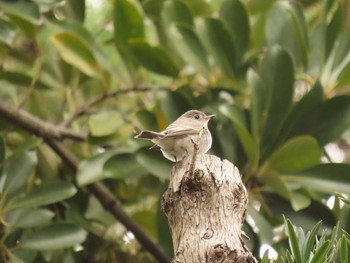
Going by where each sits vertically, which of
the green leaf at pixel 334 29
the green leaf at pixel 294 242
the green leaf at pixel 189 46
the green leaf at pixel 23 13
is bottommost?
the green leaf at pixel 189 46

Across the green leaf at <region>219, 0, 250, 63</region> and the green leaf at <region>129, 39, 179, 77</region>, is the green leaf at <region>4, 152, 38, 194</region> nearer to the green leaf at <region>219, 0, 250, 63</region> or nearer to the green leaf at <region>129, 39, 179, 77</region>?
the green leaf at <region>129, 39, 179, 77</region>

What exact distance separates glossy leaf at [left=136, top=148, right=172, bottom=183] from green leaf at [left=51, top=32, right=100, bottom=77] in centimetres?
61

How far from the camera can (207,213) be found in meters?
2.13

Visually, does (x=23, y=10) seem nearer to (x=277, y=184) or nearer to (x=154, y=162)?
(x=154, y=162)

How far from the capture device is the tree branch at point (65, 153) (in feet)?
12.5

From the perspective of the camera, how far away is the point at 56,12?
4.39 m

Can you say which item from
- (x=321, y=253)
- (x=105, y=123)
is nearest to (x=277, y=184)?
(x=105, y=123)

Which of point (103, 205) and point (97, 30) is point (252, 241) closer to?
point (103, 205)

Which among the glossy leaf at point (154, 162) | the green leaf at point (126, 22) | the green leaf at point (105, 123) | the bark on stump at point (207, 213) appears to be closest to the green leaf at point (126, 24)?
the green leaf at point (126, 22)

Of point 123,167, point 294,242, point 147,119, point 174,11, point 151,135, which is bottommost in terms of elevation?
point 123,167

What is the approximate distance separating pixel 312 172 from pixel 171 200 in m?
1.60

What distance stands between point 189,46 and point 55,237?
1.18 meters

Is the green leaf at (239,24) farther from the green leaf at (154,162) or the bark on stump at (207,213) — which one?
the bark on stump at (207,213)

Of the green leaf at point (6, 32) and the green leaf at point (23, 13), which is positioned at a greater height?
the green leaf at point (23, 13)
